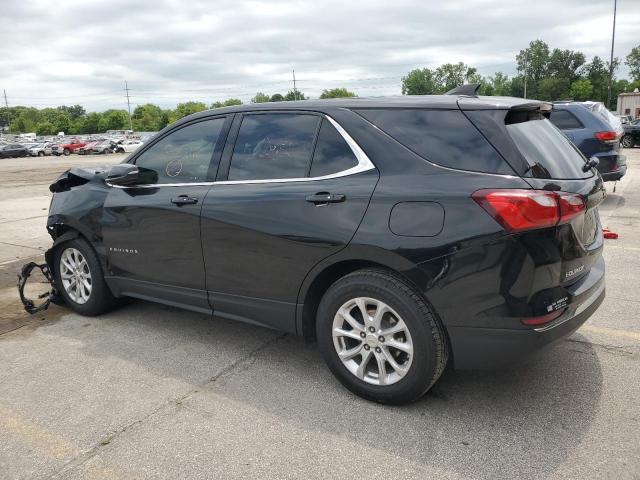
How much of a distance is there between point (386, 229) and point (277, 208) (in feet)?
2.53

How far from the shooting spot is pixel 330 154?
3.37 m

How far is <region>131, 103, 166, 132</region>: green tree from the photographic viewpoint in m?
155

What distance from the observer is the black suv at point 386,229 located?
2.80 m

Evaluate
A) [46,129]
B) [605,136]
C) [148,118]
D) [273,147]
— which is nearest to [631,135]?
[605,136]

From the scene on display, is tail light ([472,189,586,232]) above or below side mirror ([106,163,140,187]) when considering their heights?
below

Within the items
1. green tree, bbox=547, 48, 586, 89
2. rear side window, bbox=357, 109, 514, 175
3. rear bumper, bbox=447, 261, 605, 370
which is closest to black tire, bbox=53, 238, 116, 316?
rear side window, bbox=357, 109, 514, 175

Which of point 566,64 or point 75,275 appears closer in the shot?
point 75,275

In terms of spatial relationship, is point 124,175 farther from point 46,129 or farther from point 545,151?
point 46,129

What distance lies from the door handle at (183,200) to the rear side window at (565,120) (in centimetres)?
797

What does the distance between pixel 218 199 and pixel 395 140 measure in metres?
1.29

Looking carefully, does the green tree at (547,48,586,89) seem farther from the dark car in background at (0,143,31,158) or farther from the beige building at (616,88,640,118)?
the dark car in background at (0,143,31,158)

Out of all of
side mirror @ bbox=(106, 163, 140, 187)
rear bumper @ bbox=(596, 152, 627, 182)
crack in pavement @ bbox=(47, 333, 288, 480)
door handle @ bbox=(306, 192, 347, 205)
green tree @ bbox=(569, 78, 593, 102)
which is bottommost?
crack in pavement @ bbox=(47, 333, 288, 480)

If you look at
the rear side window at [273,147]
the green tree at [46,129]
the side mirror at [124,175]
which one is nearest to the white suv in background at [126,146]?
the side mirror at [124,175]

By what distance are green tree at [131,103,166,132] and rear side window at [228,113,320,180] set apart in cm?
15506
